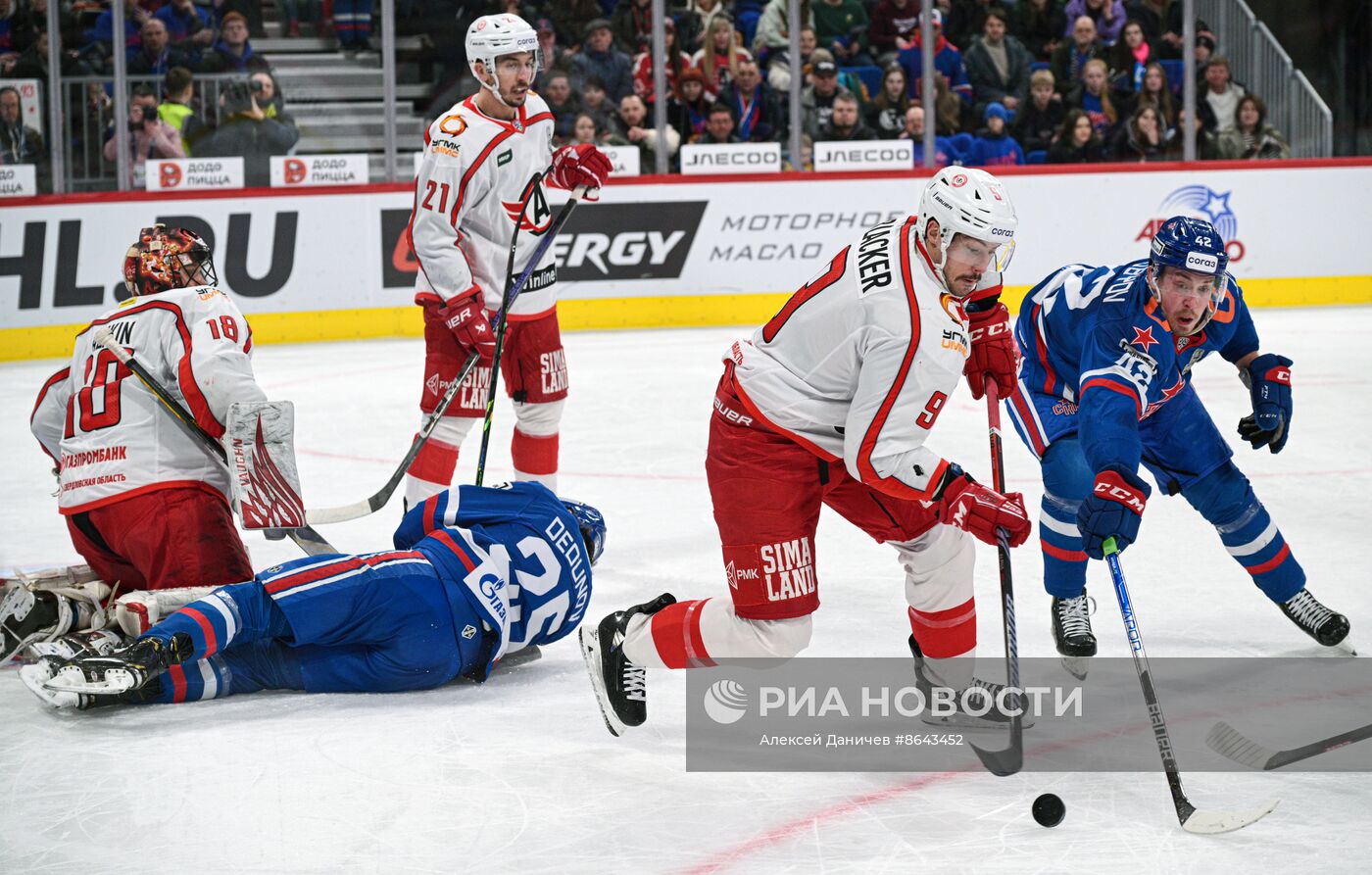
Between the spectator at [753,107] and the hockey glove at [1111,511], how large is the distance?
6971 millimetres

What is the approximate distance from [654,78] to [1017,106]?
2.38 m

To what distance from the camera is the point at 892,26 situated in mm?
10047

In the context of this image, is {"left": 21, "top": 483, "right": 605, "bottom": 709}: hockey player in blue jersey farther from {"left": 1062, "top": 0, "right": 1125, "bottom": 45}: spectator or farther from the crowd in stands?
{"left": 1062, "top": 0, "right": 1125, "bottom": 45}: spectator

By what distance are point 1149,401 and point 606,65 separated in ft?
22.8

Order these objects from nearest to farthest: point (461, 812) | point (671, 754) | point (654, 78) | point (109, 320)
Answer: point (461, 812) → point (671, 754) → point (109, 320) → point (654, 78)

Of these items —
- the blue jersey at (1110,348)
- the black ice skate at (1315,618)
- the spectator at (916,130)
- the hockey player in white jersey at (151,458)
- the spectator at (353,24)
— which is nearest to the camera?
the blue jersey at (1110,348)

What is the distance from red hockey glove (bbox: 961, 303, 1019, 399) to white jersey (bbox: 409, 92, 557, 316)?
180cm

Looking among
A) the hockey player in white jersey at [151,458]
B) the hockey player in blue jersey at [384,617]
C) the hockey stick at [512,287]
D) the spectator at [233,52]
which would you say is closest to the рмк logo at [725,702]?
Answer: the hockey player in blue jersey at [384,617]

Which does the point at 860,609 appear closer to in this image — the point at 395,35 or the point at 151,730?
the point at 151,730

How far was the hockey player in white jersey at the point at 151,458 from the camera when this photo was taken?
3596 mm

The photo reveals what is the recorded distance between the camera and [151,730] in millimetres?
3234

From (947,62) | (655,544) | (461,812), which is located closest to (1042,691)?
(461,812)

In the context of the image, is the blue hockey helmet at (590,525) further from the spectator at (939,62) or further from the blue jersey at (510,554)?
the spectator at (939,62)

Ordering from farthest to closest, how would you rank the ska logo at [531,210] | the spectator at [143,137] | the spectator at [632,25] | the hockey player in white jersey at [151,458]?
the spectator at [632,25], the spectator at [143,137], the ska logo at [531,210], the hockey player in white jersey at [151,458]
